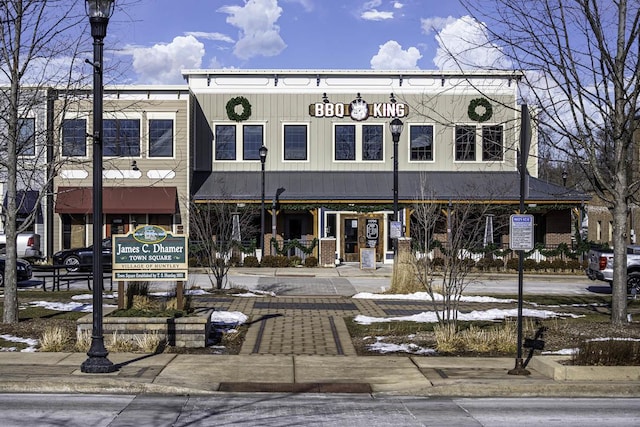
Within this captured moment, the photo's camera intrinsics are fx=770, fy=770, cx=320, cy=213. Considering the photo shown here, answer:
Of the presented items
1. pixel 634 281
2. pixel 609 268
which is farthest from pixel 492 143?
pixel 634 281

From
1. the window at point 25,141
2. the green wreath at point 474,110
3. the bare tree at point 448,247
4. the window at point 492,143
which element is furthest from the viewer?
the green wreath at point 474,110

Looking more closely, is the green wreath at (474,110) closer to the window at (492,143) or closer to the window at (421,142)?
the window at (492,143)

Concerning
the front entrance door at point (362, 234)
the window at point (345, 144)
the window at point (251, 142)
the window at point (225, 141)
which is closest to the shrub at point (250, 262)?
the front entrance door at point (362, 234)

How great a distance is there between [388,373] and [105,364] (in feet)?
13.0

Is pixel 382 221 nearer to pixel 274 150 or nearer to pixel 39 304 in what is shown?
pixel 274 150

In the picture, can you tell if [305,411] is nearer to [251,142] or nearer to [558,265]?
[558,265]

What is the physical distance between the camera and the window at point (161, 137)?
34938 millimetres

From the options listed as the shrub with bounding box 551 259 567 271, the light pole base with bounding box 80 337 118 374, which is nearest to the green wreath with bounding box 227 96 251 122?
the shrub with bounding box 551 259 567 271

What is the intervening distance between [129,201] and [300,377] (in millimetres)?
25373

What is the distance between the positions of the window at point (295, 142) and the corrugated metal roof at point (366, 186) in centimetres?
95

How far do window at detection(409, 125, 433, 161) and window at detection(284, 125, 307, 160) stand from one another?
17.6 feet

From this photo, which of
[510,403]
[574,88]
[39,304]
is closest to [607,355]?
[510,403]

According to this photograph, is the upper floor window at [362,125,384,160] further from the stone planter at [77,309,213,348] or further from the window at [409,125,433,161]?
the stone planter at [77,309,213,348]

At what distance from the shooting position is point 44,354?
12.0 meters
